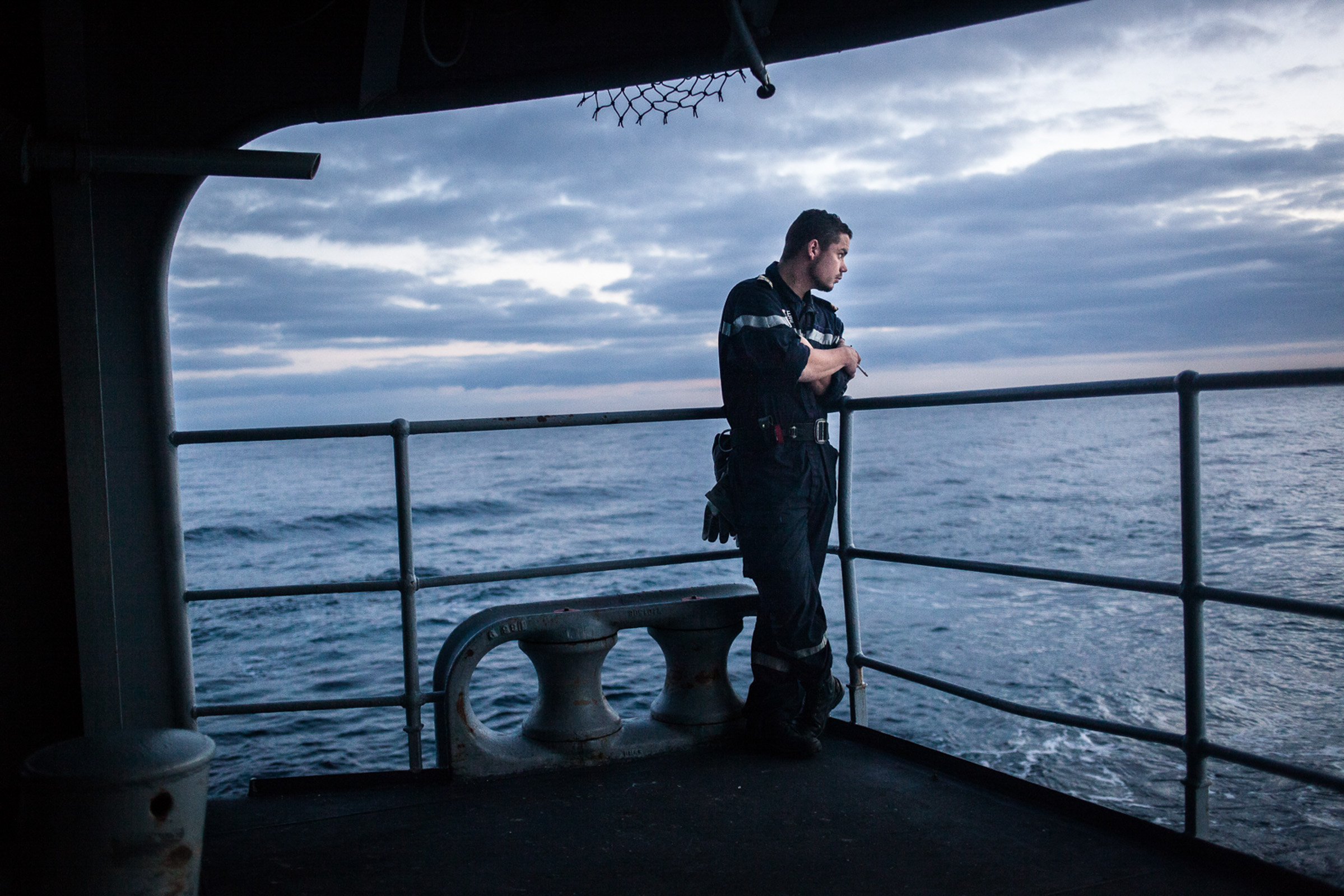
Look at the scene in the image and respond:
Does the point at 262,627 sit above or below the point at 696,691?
below

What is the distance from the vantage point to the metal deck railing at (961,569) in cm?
237

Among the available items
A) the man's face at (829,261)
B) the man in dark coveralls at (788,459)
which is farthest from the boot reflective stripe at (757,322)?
the man's face at (829,261)

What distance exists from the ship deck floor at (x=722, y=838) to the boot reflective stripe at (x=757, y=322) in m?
1.60

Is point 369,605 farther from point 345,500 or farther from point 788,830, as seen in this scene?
point 345,500

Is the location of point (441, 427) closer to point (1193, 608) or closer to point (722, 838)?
point (722, 838)

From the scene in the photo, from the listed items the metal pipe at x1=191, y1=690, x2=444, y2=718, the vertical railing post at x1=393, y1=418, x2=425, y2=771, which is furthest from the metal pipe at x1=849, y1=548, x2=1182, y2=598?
the metal pipe at x1=191, y1=690, x2=444, y2=718

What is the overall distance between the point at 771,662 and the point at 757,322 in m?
1.26

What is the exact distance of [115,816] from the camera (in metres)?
1.96

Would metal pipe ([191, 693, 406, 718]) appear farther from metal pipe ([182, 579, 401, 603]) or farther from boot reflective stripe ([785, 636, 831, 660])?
boot reflective stripe ([785, 636, 831, 660])

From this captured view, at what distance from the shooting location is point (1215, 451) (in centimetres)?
3438

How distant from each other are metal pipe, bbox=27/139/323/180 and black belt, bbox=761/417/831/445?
5.89 ft

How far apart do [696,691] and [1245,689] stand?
315 inches

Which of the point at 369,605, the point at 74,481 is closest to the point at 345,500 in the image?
the point at 369,605

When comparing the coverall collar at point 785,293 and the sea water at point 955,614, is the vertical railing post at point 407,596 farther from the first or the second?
the sea water at point 955,614
